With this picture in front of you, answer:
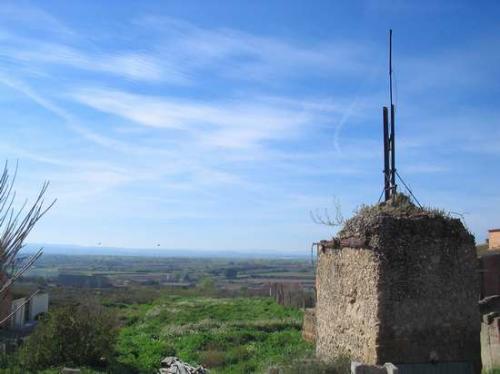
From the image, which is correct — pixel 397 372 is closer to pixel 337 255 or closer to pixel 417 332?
pixel 417 332

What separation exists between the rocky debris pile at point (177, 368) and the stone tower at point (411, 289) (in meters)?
8.50

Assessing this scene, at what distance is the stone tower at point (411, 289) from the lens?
10.6 metres

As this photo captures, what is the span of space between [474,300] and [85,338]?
13.4 metres

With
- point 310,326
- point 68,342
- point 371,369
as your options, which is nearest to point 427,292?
point 371,369

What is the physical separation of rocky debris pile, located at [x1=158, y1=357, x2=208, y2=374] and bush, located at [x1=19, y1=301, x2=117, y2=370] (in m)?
1.97

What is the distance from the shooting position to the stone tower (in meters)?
10.6

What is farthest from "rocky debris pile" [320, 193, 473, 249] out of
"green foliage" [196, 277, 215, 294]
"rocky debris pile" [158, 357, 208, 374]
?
"green foliage" [196, 277, 215, 294]

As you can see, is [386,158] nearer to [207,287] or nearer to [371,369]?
[371,369]

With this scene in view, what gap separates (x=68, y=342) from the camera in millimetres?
19250

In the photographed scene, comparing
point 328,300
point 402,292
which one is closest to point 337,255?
point 328,300

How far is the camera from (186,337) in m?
27.2

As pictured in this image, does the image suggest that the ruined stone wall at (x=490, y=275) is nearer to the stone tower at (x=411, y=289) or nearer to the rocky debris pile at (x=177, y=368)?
the stone tower at (x=411, y=289)

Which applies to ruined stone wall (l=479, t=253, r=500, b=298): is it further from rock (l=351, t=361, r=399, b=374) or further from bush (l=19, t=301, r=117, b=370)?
bush (l=19, t=301, r=117, b=370)

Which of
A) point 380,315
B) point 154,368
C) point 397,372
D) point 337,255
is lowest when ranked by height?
point 154,368
